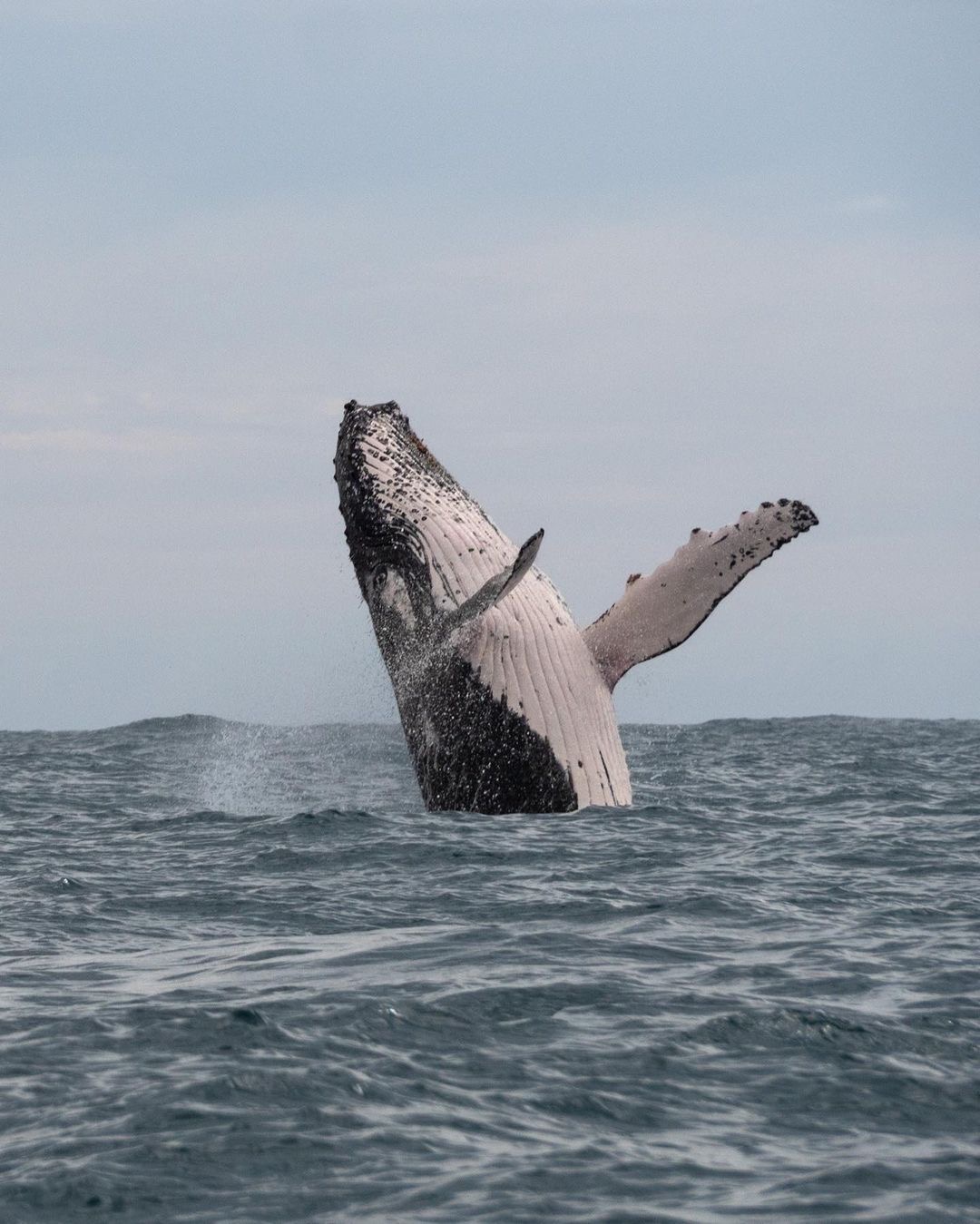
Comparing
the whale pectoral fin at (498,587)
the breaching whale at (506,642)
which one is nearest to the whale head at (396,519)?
the breaching whale at (506,642)

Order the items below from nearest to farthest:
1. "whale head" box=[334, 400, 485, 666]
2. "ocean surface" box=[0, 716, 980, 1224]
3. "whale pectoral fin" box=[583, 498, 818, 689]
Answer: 1. "ocean surface" box=[0, 716, 980, 1224]
2. "whale pectoral fin" box=[583, 498, 818, 689]
3. "whale head" box=[334, 400, 485, 666]

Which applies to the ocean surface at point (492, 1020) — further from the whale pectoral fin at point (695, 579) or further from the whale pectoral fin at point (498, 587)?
the whale pectoral fin at point (498, 587)

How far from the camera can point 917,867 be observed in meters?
12.8

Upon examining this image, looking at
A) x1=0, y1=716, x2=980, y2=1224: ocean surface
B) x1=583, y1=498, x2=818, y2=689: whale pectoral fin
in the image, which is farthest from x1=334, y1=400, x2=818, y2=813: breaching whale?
x1=0, y1=716, x2=980, y2=1224: ocean surface

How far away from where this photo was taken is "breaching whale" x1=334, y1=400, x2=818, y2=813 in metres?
13.8

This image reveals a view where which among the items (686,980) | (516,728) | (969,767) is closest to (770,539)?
(516,728)

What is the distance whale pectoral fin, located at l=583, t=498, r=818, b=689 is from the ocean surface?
68.3 inches

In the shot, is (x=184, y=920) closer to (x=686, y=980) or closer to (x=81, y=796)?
(x=686, y=980)

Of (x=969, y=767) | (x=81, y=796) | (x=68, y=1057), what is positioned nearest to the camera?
(x=68, y=1057)

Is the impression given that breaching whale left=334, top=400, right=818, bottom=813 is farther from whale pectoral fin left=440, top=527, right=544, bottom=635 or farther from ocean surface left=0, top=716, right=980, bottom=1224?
ocean surface left=0, top=716, right=980, bottom=1224

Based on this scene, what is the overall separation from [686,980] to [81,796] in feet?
44.3

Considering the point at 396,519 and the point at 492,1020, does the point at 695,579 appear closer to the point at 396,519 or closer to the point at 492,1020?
the point at 396,519

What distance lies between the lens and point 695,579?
13.7m

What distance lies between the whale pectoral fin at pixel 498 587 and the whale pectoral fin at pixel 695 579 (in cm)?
138
